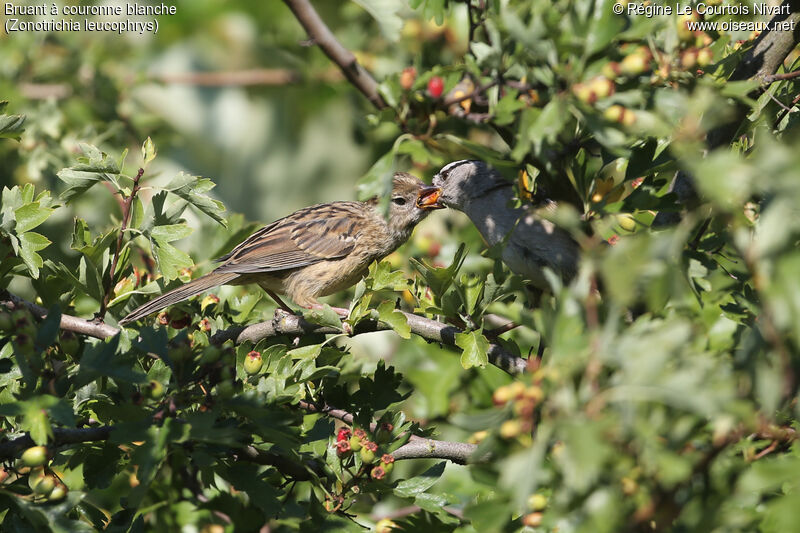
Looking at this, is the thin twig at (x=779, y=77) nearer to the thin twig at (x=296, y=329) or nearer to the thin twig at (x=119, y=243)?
the thin twig at (x=296, y=329)

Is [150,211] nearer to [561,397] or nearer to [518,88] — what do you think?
[518,88]

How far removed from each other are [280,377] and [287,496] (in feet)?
1.29

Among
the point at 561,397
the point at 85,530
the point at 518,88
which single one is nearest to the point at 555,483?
the point at 561,397

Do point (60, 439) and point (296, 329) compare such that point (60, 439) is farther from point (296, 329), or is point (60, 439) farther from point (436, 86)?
point (436, 86)

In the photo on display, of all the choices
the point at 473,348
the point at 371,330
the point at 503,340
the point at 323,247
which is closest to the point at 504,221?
the point at 503,340

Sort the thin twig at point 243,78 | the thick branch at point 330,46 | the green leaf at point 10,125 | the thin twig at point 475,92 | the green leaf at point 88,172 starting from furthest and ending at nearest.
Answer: the thin twig at point 243,78
the thick branch at point 330,46
the green leaf at point 88,172
the green leaf at point 10,125
the thin twig at point 475,92

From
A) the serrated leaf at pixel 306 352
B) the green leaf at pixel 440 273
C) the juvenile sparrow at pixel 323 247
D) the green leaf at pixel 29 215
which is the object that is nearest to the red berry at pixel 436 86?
the green leaf at pixel 440 273

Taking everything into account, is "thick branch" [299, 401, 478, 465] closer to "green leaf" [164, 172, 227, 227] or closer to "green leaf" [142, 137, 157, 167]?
"green leaf" [164, 172, 227, 227]

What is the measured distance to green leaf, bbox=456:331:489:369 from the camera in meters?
2.65

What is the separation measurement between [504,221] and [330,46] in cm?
125

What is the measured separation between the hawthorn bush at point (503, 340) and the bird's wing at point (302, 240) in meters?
0.56

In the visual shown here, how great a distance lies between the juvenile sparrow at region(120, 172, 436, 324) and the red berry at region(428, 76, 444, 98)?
241cm

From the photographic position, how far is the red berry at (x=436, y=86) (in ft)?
7.48

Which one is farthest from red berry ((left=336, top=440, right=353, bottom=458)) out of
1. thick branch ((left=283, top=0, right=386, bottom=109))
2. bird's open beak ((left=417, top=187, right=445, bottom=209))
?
bird's open beak ((left=417, top=187, right=445, bottom=209))
